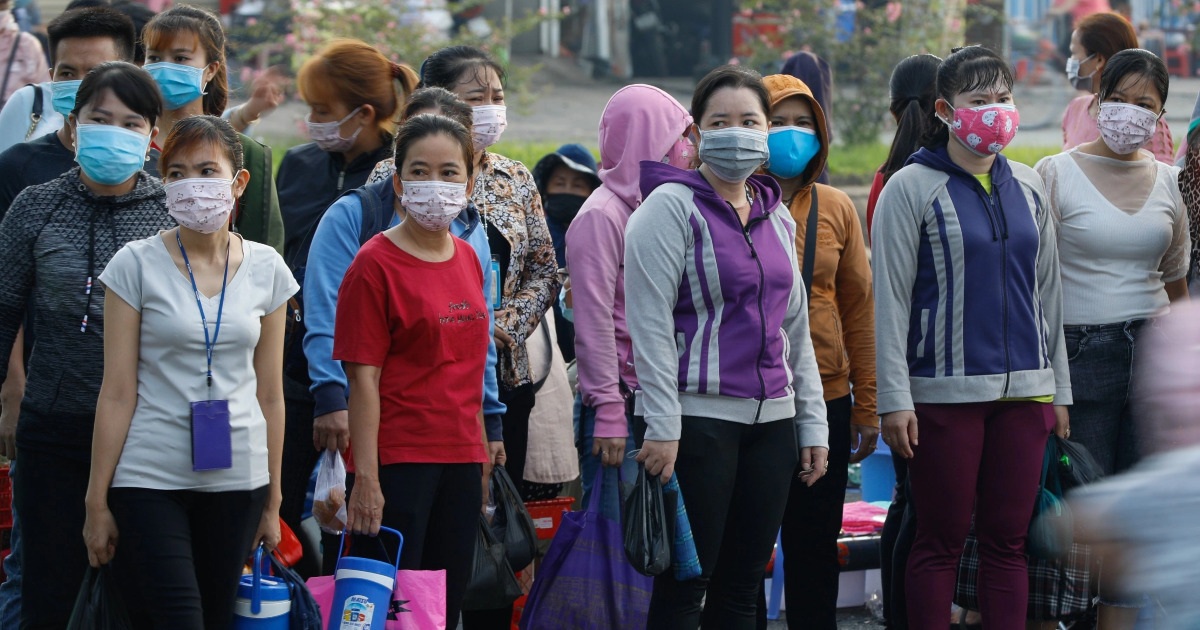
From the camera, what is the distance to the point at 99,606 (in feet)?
12.5

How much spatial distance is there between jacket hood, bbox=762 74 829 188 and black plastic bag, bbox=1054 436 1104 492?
47.7 inches

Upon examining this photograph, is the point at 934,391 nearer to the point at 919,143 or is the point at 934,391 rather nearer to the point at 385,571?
the point at 919,143

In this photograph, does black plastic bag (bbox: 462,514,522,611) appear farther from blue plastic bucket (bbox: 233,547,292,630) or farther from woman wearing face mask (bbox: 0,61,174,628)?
woman wearing face mask (bbox: 0,61,174,628)

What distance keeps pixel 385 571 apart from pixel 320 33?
28.1 feet

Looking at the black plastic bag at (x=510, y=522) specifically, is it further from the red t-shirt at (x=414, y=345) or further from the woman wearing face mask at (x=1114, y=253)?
the woman wearing face mask at (x=1114, y=253)

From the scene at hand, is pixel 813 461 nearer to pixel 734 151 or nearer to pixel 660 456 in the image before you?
pixel 660 456

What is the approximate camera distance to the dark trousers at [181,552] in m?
3.83

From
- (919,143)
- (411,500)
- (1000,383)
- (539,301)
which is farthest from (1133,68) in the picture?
(411,500)

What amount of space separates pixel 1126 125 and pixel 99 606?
12.0ft

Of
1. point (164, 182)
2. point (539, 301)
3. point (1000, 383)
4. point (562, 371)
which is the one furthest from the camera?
point (562, 371)

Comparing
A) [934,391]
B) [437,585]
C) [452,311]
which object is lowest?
[437,585]

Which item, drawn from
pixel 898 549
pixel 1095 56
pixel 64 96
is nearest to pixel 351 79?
pixel 64 96

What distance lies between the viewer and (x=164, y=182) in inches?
161

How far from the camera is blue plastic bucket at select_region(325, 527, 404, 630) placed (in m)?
4.16
